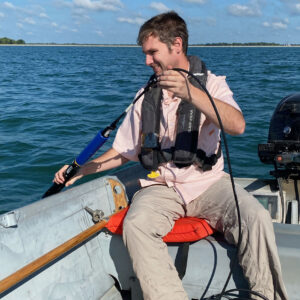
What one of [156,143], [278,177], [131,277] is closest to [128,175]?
[156,143]

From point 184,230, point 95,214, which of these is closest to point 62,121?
point 95,214

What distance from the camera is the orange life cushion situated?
240cm

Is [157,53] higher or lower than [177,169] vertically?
higher

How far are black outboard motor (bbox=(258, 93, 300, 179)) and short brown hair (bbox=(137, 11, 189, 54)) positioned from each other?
1.38 meters

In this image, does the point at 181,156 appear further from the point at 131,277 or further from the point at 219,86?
the point at 131,277

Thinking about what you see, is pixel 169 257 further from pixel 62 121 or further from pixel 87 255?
pixel 62 121

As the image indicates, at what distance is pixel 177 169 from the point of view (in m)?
2.65

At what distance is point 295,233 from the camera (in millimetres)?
2494

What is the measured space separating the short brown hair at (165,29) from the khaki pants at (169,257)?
0.99m

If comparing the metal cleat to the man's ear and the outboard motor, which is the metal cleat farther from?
the outboard motor

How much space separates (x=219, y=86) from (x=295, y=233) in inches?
38.6

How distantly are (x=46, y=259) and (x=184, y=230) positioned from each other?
781 mm

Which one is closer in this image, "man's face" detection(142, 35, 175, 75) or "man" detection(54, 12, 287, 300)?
"man" detection(54, 12, 287, 300)

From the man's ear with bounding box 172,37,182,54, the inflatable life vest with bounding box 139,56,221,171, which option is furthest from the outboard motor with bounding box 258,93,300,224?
the man's ear with bounding box 172,37,182,54
